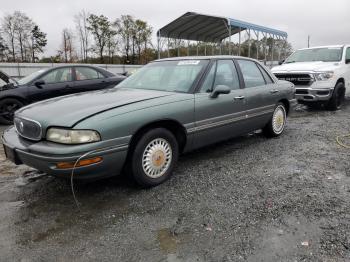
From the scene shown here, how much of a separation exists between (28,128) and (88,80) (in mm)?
5820

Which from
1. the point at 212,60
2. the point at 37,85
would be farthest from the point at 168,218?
the point at 37,85

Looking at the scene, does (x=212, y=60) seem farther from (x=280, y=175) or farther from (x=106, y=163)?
(x=106, y=163)

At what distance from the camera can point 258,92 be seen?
544 cm

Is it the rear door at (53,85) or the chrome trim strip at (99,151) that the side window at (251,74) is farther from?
the rear door at (53,85)

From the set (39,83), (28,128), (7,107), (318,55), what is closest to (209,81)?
(28,128)

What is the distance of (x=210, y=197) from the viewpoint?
3.63 meters

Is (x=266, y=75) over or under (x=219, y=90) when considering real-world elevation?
over

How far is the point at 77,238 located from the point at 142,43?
1285 inches

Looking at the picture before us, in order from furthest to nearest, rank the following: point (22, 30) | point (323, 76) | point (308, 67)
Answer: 1. point (22, 30)
2. point (308, 67)
3. point (323, 76)

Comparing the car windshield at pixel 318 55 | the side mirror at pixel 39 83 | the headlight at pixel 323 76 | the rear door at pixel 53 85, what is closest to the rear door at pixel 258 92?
the headlight at pixel 323 76

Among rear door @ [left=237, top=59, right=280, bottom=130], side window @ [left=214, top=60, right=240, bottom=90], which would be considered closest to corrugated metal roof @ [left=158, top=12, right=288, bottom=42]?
rear door @ [left=237, top=59, right=280, bottom=130]

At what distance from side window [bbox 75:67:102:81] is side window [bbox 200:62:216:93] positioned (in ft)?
17.6

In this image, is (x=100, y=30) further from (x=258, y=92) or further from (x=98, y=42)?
(x=258, y=92)

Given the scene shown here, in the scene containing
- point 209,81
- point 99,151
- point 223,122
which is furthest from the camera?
point 223,122
